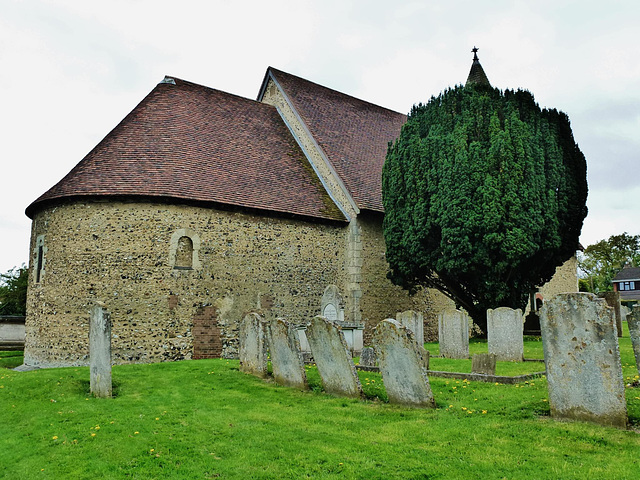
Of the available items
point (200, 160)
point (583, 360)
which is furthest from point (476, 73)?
point (583, 360)

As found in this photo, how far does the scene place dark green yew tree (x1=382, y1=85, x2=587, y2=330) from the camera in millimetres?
14109

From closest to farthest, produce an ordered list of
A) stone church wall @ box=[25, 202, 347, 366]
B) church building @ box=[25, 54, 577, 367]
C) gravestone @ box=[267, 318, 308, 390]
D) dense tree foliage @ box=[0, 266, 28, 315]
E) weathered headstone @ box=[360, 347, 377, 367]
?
gravestone @ box=[267, 318, 308, 390] → weathered headstone @ box=[360, 347, 377, 367] → stone church wall @ box=[25, 202, 347, 366] → church building @ box=[25, 54, 577, 367] → dense tree foliage @ box=[0, 266, 28, 315]

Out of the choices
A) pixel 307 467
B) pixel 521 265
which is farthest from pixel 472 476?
pixel 521 265

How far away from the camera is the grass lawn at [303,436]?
4.57 m

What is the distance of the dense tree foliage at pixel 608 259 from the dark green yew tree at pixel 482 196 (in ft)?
148

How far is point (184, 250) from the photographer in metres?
14.4

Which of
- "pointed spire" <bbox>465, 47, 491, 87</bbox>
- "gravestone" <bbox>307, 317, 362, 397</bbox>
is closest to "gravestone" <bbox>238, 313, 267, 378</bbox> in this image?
"gravestone" <bbox>307, 317, 362, 397</bbox>

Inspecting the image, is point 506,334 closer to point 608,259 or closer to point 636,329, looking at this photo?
point 636,329

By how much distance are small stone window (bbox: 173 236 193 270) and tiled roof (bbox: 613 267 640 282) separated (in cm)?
5451

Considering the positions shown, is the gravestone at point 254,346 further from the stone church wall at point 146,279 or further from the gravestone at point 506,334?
the gravestone at point 506,334

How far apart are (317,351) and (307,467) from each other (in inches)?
128

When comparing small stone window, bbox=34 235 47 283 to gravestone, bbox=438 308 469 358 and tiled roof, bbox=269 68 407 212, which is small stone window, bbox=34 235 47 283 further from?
gravestone, bbox=438 308 469 358

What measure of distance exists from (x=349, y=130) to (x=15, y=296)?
834 inches

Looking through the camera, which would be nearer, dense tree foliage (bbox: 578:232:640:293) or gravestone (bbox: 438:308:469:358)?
gravestone (bbox: 438:308:469:358)
